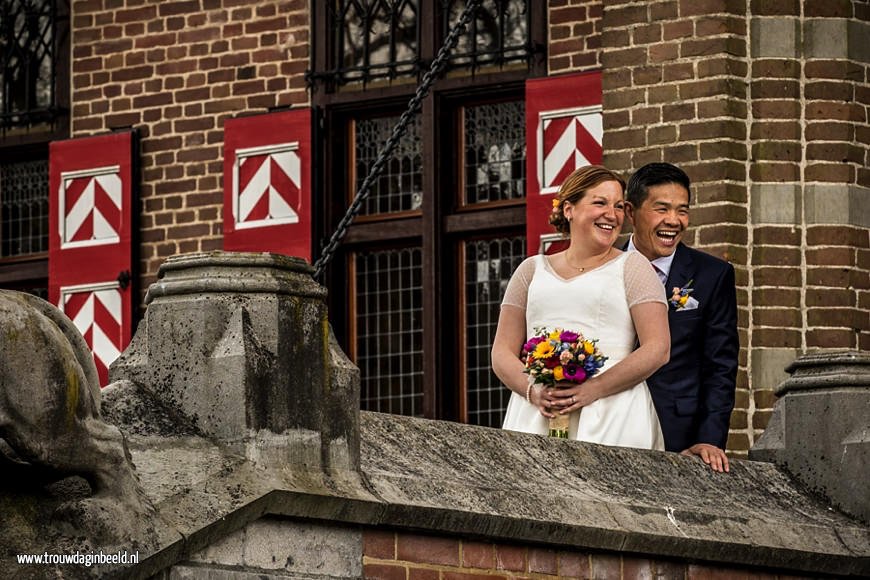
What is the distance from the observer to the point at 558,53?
43.7 ft

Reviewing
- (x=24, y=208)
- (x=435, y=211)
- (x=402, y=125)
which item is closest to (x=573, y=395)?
A: (x=402, y=125)

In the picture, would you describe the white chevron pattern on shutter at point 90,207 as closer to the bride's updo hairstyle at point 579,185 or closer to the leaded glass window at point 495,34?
the leaded glass window at point 495,34

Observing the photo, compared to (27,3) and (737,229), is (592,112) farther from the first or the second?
(27,3)

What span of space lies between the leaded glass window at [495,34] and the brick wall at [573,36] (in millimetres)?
160

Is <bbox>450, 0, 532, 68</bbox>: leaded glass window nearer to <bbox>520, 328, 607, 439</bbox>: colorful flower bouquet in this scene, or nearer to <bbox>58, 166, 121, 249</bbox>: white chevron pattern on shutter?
<bbox>58, 166, 121, 249</bbox>: white chevron pattern on shutter

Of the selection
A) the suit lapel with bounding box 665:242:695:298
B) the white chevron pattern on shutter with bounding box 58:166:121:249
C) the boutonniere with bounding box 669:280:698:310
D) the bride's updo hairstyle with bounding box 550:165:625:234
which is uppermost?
the white chevron pattern on shutter with bounding box 58:166:121:249

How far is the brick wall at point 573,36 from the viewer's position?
43.4ft

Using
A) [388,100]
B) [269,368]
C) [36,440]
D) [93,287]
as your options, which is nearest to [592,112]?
[388,100]

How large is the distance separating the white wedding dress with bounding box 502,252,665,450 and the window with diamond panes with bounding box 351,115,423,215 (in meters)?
5.87

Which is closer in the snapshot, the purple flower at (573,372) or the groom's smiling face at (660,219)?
the purple flower at (573,372)

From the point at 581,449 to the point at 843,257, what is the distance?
209 inches

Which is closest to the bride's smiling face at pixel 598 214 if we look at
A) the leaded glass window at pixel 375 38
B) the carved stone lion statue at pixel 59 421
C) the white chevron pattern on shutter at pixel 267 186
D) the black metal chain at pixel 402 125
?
the carved stone lion statue at pixel 59 421

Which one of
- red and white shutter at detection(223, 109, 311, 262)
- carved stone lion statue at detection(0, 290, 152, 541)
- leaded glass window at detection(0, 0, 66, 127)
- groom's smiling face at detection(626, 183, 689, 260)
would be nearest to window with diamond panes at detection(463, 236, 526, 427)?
red and white shutter at detection(223, 109, 311, 262)

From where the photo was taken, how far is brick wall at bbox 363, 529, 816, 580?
6305 millimetres
